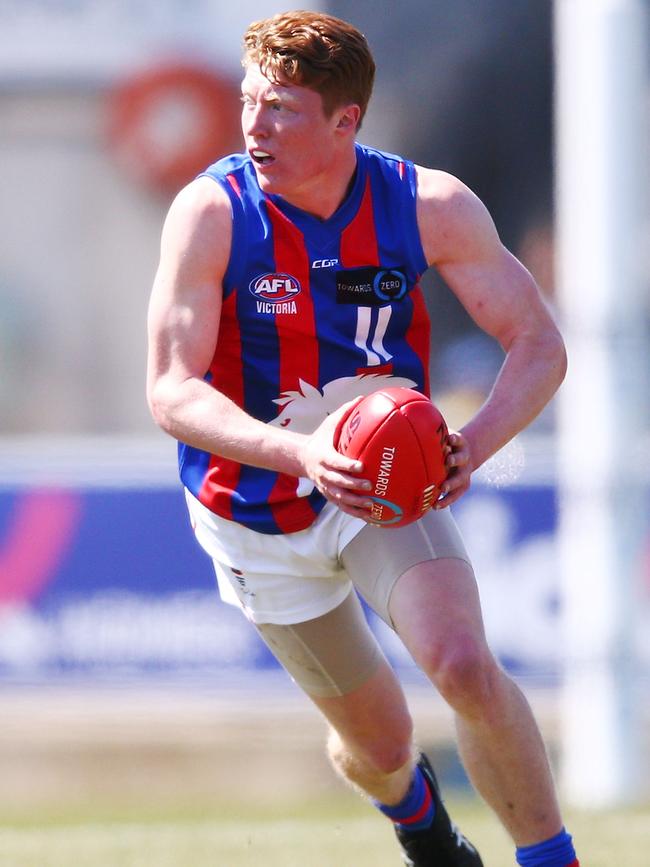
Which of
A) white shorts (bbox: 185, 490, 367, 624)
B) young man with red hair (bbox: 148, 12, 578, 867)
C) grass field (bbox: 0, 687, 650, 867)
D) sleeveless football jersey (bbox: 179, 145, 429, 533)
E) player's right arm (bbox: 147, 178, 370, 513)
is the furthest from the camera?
grass field (bbox: 0, 687, 650, 867)

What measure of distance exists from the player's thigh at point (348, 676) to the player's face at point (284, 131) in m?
1.12

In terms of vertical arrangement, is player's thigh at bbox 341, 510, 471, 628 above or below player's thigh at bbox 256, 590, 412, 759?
above

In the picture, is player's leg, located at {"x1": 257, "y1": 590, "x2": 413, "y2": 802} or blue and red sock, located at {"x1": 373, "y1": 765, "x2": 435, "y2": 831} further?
blue and red sock, located at {"x1": 373, "y1": 765, "x2": 435, "y2": 831}

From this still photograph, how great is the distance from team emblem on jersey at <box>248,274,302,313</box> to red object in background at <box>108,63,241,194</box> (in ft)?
20.4

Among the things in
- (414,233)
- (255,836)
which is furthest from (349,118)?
(255,836)

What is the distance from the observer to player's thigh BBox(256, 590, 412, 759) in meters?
4.20

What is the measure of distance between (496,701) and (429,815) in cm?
93

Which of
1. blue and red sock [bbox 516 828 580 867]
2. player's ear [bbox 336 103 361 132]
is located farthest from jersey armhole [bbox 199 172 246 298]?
blue and red sock [bbox 516 828 580 867]

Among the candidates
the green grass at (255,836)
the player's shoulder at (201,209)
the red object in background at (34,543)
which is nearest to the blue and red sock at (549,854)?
the green grass at (255,836)

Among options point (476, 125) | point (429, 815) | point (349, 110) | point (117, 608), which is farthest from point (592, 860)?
point (476, 125)

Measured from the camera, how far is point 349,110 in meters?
3.84

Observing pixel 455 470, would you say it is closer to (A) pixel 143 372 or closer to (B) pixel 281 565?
(B) pixel 281 565

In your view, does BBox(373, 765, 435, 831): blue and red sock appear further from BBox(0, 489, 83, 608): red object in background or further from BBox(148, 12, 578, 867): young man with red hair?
BBox(0, 489, 83, 608): red object in background

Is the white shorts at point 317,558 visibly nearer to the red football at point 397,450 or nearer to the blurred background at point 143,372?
the red football at point 397,450
